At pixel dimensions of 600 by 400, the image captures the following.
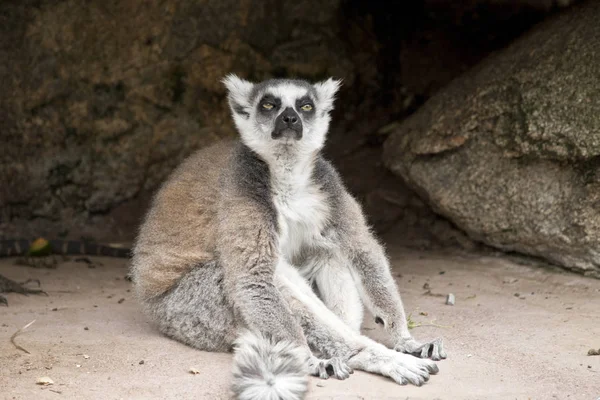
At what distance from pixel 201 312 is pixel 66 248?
10.2 ft

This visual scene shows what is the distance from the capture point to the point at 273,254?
4863 mm

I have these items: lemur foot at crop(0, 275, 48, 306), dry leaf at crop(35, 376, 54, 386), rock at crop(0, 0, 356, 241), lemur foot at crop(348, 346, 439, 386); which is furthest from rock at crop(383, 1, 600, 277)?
dry leaf at crop(35, 376, 54, 386)

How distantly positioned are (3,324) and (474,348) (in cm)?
323

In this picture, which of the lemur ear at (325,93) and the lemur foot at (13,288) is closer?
the lemur ear at (325,93)

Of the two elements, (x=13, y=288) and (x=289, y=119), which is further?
(x=13, y=288)

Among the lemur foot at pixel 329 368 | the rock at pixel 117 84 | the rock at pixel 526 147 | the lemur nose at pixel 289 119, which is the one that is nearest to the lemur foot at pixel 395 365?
the lemur foot at pixel 329 368

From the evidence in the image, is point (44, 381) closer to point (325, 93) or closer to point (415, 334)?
point (415, 334)

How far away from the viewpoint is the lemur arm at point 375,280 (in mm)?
5098

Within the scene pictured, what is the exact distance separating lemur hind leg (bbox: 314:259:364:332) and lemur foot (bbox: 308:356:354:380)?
24.4 inches

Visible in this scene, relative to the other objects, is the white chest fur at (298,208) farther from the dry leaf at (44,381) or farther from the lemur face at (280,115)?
the dry leaf at (44,381)

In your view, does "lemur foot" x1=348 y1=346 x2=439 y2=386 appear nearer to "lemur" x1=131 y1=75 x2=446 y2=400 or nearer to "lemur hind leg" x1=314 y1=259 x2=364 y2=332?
"lemur" x1=131 y1=75 x2=446 y2=400

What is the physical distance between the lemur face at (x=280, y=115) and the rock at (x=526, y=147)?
6.63 ft

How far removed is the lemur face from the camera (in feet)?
16.6

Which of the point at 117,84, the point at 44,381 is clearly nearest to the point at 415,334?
the point at 44,381
